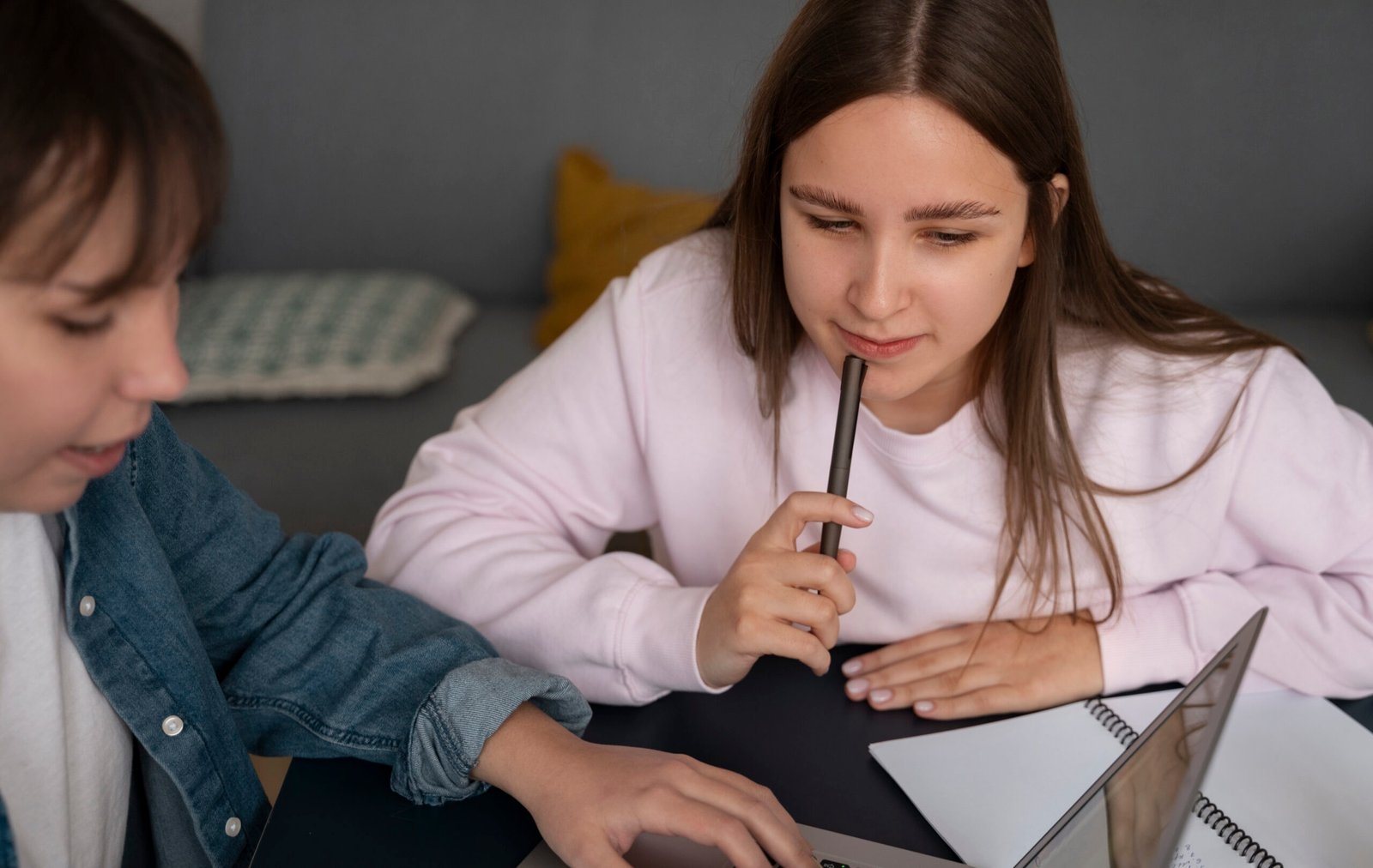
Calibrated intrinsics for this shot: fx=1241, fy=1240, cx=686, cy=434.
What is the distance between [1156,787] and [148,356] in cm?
51

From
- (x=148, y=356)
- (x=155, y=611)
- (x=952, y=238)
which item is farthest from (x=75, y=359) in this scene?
(x=952, y=238)

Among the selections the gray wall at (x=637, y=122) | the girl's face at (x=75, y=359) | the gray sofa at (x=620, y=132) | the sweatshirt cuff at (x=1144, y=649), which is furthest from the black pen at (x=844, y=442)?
the gray wall at (x=637, y=122)

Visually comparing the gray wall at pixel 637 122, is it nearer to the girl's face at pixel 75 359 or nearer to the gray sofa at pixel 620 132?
the gray sofa at pixel 620 132

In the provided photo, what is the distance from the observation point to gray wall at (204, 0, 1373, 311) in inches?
86.5

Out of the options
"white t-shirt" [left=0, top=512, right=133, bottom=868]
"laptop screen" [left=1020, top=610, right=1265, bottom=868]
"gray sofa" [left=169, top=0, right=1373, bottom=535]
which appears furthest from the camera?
"gray sofa" [left=169, top=0, right=1373, bottom=535]

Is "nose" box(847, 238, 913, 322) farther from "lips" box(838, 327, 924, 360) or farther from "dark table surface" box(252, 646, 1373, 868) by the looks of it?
"dark table surface" box(252, 646, 1373, 868)

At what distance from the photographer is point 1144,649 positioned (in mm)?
944

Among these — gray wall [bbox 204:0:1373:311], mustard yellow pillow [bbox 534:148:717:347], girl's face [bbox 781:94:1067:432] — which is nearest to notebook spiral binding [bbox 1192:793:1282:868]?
girl's face [bbox 781:94:1067:432]

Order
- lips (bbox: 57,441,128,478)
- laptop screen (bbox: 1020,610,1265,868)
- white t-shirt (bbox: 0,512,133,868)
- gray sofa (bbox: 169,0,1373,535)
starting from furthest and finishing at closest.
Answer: gray sofa (bbox: 169,0,1373,535)
white t-shirt (bbox: 0,512,133,868)
lips (bbox: 57,441,128,478)
laptop screen (bbox: 1020,610,1265,868)

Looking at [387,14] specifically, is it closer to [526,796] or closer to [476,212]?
[476,212]

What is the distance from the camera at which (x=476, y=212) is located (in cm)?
236

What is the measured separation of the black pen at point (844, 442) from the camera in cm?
88

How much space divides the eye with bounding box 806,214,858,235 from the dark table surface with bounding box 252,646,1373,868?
1.05 feet

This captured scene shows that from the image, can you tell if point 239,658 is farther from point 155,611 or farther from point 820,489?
point 820,489
